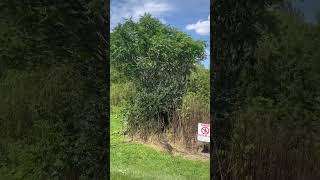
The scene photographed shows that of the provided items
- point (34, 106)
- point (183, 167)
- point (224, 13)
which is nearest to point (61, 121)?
point (34, 106)

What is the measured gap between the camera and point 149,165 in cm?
939

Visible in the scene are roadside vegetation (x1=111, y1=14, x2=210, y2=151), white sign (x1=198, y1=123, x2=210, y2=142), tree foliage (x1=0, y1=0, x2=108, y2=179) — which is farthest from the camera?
roadside vegetation (x1=111, y1=14, x2=210, y2=151)

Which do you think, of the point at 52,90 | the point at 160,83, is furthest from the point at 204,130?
the point at 52,90

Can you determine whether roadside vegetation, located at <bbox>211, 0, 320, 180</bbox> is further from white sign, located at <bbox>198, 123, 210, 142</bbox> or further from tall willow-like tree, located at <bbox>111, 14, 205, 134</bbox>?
tall willow-like tree, located at <bbox>111, 14, 205, 134</bbox>

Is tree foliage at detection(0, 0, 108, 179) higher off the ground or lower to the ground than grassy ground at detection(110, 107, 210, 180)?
higher

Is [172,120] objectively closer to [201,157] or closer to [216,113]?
[201,157]

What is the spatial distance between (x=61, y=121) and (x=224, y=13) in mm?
1424

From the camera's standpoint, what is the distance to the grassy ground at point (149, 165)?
8180 mm

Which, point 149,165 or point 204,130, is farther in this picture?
point 149,165

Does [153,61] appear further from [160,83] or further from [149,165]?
[149,165]

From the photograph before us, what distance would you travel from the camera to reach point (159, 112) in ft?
37.4

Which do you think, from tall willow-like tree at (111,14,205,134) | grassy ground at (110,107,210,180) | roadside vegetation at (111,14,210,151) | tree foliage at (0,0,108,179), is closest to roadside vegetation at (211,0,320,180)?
tree foliage at (0,0,108,179)

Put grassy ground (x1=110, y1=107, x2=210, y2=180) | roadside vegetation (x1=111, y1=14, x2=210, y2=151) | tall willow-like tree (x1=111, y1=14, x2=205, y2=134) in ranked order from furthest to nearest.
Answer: tall willow-like tree (x1=111, y1=14, x2=205, y2=134), roadside vegetation (x1=111, y1=14, x2=210, y2=151), grassy ground (x1=110, y1=107, x2=210, y2=180)

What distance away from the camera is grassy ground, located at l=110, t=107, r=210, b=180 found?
8.18 meters
